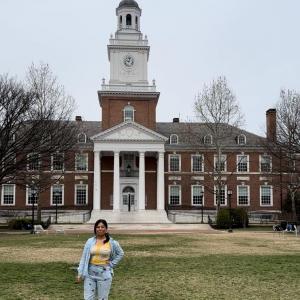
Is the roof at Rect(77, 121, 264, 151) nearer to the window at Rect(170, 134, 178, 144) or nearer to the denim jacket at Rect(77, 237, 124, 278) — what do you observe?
the window at Rect(170, 134, 178, 144)

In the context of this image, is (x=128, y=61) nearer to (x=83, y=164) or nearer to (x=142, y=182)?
(x=83, y=164)

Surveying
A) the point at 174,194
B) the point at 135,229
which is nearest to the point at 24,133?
the point at 135,229

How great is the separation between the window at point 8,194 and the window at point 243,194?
26.3 metres

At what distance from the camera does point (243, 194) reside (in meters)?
63.3

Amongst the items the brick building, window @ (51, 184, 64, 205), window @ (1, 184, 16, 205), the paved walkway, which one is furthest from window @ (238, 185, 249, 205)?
window @ (1, 184, 16, 205)

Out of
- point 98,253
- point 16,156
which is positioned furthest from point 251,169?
point 98,253

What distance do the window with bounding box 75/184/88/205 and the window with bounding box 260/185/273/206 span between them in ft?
67.8

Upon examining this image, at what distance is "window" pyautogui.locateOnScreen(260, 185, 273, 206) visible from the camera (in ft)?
207

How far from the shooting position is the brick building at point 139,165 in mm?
56812

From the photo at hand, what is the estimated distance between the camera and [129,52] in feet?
200

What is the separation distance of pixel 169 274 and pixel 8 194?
165ft

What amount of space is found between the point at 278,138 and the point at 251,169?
21.8 m

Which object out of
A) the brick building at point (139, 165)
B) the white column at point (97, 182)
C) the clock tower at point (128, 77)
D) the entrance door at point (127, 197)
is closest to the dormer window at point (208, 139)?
the brick building at point (139, 165)

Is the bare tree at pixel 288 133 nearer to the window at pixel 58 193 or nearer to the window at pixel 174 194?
the window at pixel 174 194
